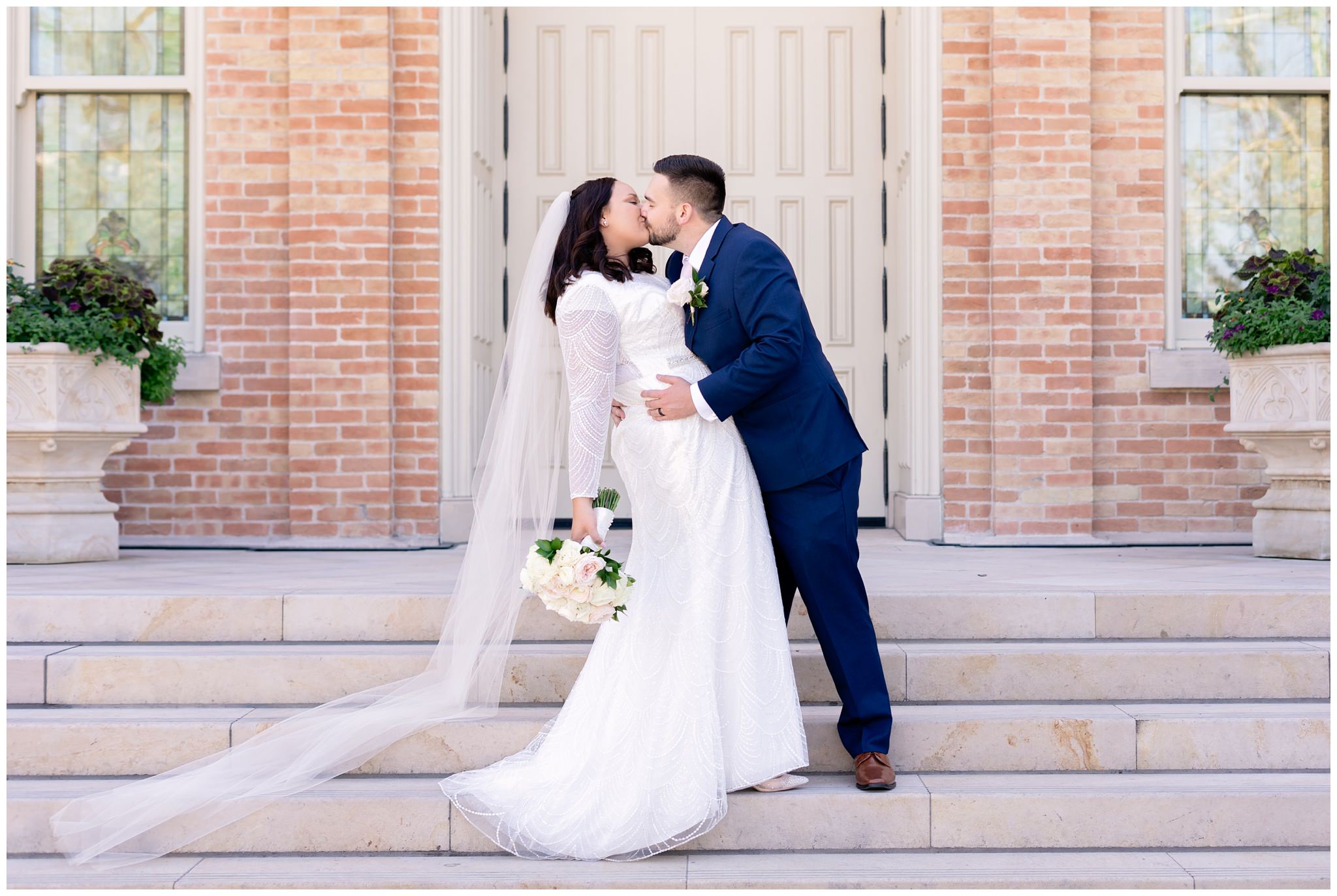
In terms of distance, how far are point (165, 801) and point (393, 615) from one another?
110 cm

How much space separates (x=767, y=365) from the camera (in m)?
3.20

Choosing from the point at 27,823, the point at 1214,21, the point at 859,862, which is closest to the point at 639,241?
the point at 859,862

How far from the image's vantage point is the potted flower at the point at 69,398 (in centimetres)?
518

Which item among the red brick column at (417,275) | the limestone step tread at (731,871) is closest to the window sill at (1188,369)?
the limestone step tread at (731,871)

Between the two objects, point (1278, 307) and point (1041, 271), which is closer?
point (1278, 307)

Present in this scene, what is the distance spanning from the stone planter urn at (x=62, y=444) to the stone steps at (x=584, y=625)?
1.24m

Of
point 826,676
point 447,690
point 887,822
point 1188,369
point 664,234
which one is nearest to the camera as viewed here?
point 887,822

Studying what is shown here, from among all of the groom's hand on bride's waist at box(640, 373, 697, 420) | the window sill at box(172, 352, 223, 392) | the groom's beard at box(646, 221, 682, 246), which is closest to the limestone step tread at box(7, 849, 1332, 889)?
the groom's hand on bride's waist at box(640, 373, 697, 420)

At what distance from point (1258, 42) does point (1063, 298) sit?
1.93 meters

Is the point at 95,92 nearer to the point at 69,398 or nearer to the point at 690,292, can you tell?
the point at 69,398

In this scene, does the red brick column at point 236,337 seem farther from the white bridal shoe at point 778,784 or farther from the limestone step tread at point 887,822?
the white bridal shoe at point 778,784

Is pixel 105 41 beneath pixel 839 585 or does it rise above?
above

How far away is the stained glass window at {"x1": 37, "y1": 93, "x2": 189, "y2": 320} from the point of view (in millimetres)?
6242

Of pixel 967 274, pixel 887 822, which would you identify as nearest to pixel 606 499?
pixel 887 822
